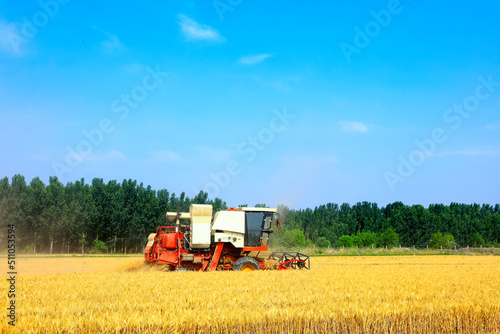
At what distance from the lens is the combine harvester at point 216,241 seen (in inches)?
719

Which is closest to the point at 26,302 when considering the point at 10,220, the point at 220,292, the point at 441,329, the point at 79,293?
the point at 79,293

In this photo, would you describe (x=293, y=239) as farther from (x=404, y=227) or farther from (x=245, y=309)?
(x=245, y=309)

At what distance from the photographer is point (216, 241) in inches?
714

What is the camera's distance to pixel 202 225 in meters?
18.4

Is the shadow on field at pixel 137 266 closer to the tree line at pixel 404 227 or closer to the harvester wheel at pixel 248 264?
the harvester wheel at pixel 248 264

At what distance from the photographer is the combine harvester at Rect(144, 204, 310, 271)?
719 inches

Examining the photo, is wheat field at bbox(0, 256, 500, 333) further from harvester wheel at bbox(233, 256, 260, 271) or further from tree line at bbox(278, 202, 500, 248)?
tree line at bbox(278, 202, 500, 248)

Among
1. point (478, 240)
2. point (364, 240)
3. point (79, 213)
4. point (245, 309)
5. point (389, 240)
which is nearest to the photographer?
point (245, 309)

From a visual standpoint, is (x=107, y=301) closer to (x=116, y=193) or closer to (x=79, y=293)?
(x=79, y=293)

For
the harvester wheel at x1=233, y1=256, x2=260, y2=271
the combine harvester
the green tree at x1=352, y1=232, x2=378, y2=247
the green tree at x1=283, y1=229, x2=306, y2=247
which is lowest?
the green tree at x1=352, y1=232, x2=378, y2=247

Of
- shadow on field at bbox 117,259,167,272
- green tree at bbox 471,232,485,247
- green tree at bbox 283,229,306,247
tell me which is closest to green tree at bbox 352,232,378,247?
green tree at bbox 283,229,306,247

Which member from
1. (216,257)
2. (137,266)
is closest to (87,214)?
(137,266)

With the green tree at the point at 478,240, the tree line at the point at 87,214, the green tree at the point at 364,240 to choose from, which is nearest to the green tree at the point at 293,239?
the tree line at the point at 87,214

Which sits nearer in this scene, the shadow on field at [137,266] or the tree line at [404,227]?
the shadow on field at [137,266]
